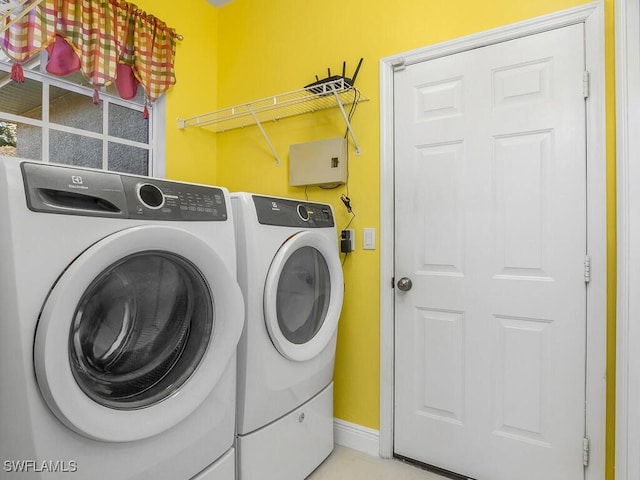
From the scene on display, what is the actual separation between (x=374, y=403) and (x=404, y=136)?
4.45ft

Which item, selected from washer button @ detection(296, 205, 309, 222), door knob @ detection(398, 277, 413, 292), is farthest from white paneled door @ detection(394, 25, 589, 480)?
washer button @ detection(296, 205, 309, 222)

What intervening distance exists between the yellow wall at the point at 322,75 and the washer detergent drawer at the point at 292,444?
250 mm

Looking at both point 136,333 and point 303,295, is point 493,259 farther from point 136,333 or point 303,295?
point 136,333

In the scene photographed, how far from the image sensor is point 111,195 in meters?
0.95

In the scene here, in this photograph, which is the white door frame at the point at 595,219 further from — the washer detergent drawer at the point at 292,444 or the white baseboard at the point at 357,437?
the washer detergent drawer at the point at 292,444

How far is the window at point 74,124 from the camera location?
176 centimetres

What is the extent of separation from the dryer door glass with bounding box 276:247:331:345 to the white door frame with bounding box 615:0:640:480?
3.71 ft

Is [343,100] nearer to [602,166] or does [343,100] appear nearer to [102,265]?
[602,166]

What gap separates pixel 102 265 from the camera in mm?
894

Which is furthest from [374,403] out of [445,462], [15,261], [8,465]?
[15,261]

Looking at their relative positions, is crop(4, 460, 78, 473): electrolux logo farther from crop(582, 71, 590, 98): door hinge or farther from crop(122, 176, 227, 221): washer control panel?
crop(582, 71, 590, 98): door hinge

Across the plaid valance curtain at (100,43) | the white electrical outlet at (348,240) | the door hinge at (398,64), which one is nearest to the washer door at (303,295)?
the white electrical outlet at (348,240)

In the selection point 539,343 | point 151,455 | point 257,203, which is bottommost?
point 151,455

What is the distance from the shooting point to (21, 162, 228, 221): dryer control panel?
2.74ft
